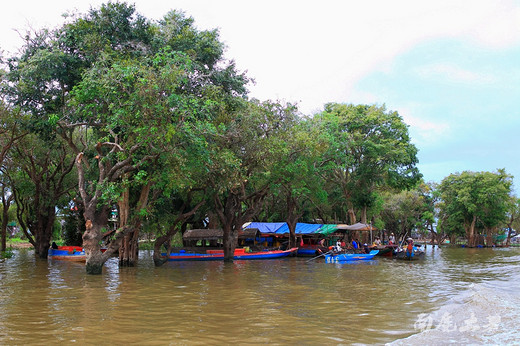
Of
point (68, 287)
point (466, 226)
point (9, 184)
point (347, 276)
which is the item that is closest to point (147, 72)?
point (68, 287)

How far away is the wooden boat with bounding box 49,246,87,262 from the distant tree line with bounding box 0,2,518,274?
55.2 inches

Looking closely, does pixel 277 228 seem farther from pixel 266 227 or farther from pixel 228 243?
pixel 228 243

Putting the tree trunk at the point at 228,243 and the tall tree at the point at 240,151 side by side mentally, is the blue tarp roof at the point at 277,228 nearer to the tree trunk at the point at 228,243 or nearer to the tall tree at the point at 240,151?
the tree trunk at the point at 228,243

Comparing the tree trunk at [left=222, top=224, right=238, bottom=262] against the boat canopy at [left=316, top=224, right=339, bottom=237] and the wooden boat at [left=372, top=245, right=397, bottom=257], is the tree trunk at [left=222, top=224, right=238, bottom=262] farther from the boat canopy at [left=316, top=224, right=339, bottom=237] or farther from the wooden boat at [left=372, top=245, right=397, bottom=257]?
the wooden boat at [left=372, top=245, right=397, bottom=257]

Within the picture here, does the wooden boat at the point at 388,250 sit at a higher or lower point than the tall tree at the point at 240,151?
lower

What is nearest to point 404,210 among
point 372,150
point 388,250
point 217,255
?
point 388,250

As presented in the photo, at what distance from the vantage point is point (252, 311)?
9.34m

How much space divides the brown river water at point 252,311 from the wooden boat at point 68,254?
847cm

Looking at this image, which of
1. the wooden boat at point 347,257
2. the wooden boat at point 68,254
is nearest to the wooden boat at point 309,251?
the wooden boat at point 347,257

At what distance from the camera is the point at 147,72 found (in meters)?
13.7

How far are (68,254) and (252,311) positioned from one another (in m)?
19.9

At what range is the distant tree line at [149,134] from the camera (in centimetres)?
1430

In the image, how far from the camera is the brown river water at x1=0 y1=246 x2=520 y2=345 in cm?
717

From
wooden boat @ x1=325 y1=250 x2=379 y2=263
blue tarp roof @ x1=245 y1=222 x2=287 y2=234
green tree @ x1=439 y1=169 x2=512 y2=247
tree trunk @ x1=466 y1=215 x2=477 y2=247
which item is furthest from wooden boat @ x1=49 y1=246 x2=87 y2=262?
tree trunk @ x1=466 y1=215 x2=477 y2=247
